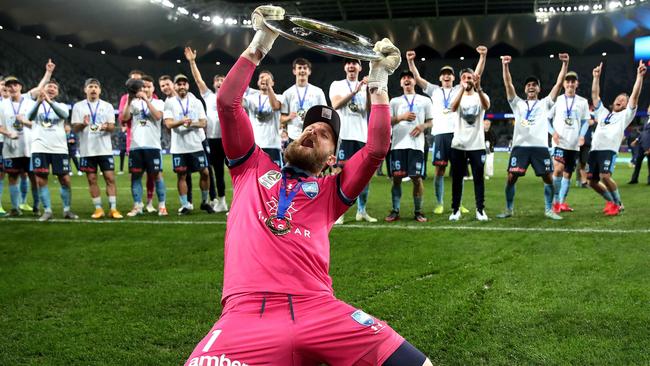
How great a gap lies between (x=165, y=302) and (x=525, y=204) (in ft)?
25.8

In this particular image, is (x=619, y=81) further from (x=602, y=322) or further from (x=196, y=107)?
(x=602, y=322)

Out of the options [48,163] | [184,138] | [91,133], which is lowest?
[48,163]

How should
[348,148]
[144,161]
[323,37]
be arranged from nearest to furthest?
[323,37] → [348,148] → [144,161]

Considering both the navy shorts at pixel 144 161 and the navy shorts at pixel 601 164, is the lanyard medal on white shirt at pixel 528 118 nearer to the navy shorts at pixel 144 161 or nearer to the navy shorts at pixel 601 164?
the navy shorts at pixel 601 164

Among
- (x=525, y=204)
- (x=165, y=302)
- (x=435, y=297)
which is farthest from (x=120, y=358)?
(x=525, y=204)

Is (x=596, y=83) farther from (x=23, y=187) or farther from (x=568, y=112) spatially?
(x=23, y=187)

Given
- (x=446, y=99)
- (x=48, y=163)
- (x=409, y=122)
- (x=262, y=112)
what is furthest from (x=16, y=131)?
(x=446, y=99)

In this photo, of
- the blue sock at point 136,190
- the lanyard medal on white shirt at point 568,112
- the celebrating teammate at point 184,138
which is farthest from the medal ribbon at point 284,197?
the lanyard medal on white shirt at point 568,112

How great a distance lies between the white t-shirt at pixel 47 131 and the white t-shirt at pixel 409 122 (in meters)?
5.54

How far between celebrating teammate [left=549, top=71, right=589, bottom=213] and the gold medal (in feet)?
24.6

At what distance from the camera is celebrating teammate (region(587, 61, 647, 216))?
336 inches

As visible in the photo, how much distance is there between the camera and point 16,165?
922 centimetres

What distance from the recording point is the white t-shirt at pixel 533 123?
8.23 m

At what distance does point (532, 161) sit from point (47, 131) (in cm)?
804
